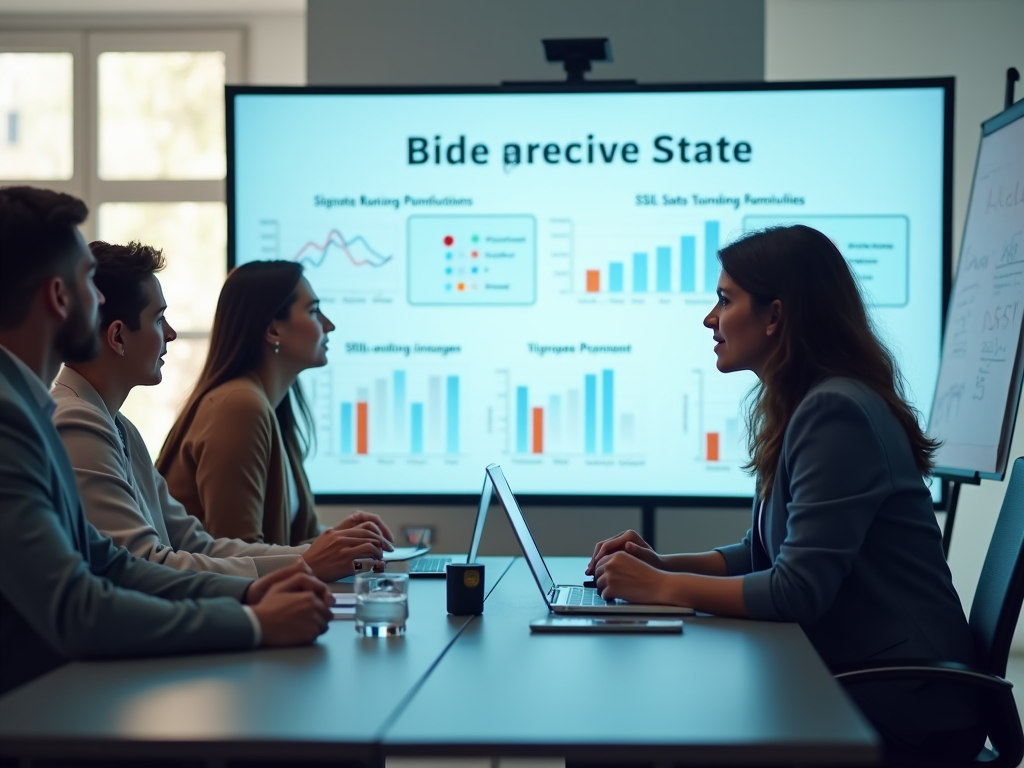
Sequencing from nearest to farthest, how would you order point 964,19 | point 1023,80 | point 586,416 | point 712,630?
point 712,630 < point 586,416 < point 1023,80 < point 964,19

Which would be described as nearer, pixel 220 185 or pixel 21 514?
pixel 21 514

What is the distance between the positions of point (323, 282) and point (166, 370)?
265cm

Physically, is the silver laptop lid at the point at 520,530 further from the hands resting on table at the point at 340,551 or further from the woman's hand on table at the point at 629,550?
the hands resting on table at the point at 340,551

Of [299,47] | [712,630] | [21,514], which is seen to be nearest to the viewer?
[21,514]

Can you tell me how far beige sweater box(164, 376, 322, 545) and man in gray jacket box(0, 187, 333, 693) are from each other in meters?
0.87

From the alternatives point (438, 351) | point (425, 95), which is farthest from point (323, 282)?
point (425, 95)

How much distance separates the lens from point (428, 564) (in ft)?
8.42

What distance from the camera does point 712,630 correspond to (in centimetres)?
172

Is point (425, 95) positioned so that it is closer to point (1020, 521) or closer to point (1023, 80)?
point (1020, 521)

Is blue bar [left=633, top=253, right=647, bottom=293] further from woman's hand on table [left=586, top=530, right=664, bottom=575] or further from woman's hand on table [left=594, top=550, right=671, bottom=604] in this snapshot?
woman's hand on table [left=594, top=550, right=671, bottom=604]

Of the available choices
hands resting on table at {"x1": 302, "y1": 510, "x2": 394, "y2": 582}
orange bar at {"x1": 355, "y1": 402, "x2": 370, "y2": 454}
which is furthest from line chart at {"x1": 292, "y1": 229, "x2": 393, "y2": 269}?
hands resting on table at {"x1": 302, "y1": 510, "x2": 394, "y2": 582}

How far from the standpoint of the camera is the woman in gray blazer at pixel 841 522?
1.78 m

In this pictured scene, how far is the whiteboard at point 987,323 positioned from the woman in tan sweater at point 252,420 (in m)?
1.63

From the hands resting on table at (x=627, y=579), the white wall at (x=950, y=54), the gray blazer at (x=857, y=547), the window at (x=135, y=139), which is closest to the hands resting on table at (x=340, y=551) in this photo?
the hands resting on table at (x=627, y=579)
